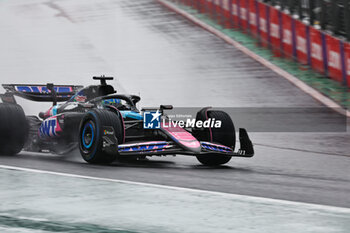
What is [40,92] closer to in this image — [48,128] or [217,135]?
[48,128]

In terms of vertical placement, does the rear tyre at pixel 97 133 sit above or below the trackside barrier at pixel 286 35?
below

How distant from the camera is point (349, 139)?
1130 centimetres

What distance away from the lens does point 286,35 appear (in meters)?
19.1

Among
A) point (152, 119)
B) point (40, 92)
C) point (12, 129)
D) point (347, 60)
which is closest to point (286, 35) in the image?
point (347, 60)

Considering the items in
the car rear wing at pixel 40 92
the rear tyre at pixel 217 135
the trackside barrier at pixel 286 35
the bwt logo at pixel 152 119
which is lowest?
the rear tyre at pixel 217 135

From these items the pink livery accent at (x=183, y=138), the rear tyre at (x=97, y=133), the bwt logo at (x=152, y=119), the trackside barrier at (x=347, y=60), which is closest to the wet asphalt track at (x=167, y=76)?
the rear tyre at (x=97, y=133)

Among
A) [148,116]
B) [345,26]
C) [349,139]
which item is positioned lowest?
[349,139]

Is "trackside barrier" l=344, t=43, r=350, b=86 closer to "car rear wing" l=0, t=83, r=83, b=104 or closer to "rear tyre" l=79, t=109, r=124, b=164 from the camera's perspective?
"car rear wing" l=0, t=83, r=83, b=104

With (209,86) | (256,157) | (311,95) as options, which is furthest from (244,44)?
(256,157)

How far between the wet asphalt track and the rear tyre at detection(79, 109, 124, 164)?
0.18 m

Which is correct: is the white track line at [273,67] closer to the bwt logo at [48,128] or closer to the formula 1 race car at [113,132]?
the formula 1 race car at [113,132]

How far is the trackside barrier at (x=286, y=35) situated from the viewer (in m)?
15.8

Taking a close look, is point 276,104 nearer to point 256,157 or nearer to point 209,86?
point 209,86

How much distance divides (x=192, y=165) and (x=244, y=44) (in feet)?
42.4
